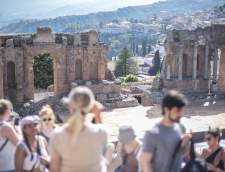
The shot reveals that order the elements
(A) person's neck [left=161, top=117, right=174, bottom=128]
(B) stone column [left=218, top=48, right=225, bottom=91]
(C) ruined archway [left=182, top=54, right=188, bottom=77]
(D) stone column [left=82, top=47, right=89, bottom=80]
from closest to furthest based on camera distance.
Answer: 1. (A) person's neck [left=161, top=117, right=174, bottom=128]
2. (D) stone column [left=82, top=47, right=89, bottom=80]
3. (C) ruined archway [left=182, top=54, right=188, bottom=77]
4. (B) stone column [left=218, top=48, right=225, bottom=91]

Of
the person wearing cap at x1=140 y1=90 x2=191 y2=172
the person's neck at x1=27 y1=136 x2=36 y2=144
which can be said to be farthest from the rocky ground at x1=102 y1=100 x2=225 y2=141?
the person wearing cap at x1=140 y1=90 x2=191 y2=172

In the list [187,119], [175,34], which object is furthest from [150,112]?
[175,34]

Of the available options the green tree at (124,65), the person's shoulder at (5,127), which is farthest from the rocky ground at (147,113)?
the green tree at (124,65)

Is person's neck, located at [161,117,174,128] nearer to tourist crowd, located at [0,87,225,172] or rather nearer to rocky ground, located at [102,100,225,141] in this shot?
tourist crowd, located at [0,87,225,172]

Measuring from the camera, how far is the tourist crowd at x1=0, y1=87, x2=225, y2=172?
5.76 meters

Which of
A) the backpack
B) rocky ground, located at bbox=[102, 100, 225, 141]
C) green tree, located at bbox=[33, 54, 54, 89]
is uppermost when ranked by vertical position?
the backpack

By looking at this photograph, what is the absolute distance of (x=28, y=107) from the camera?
994 inches

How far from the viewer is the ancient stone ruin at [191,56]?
29.1m

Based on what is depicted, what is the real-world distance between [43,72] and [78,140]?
1430 inches

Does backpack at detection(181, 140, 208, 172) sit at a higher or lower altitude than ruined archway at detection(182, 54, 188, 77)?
higher

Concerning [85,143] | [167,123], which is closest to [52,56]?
[167,123]

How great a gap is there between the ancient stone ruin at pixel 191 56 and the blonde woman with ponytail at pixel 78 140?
76.8ft

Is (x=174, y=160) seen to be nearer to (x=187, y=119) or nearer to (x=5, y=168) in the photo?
(x=5, y=168)

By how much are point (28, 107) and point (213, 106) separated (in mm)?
11052
